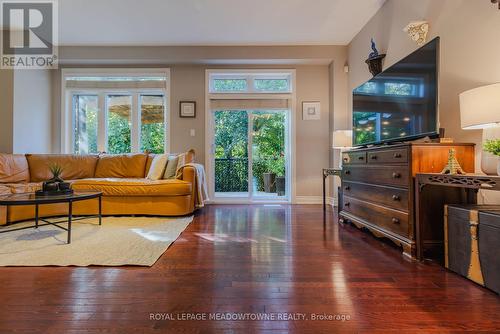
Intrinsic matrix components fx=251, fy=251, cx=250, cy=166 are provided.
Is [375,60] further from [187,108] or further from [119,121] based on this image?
[119,121]

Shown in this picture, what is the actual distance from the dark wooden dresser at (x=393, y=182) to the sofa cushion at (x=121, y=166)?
123 inches

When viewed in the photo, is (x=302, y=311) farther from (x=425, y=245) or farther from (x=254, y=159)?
(x=254, y=159)

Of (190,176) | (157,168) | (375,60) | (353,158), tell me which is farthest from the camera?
(157,168)

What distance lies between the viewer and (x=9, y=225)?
2.85 metres

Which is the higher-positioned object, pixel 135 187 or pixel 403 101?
pixel 403 101

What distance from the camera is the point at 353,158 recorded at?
2814 mm

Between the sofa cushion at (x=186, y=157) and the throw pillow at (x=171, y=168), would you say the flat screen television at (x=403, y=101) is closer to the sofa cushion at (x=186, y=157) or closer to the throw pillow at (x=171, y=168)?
the sofa cushion at (x=186, y=157)

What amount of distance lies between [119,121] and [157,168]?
5.83 ft

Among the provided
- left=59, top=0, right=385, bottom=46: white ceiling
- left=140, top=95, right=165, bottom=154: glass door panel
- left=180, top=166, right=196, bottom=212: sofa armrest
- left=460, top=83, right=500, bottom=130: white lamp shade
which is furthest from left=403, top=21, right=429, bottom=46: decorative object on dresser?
left=140, top=95, right=165, bottom=154: glass door panel

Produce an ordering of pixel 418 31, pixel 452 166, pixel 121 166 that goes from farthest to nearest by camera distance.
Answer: pixel 121 166
pixel 418 31
pixel 452 166

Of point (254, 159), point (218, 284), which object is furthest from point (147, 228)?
point (254, 159)

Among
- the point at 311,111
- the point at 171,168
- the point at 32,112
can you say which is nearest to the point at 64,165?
the point at 32,112

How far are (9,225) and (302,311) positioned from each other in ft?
11.1

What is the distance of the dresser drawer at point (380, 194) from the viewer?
6.54 ft
